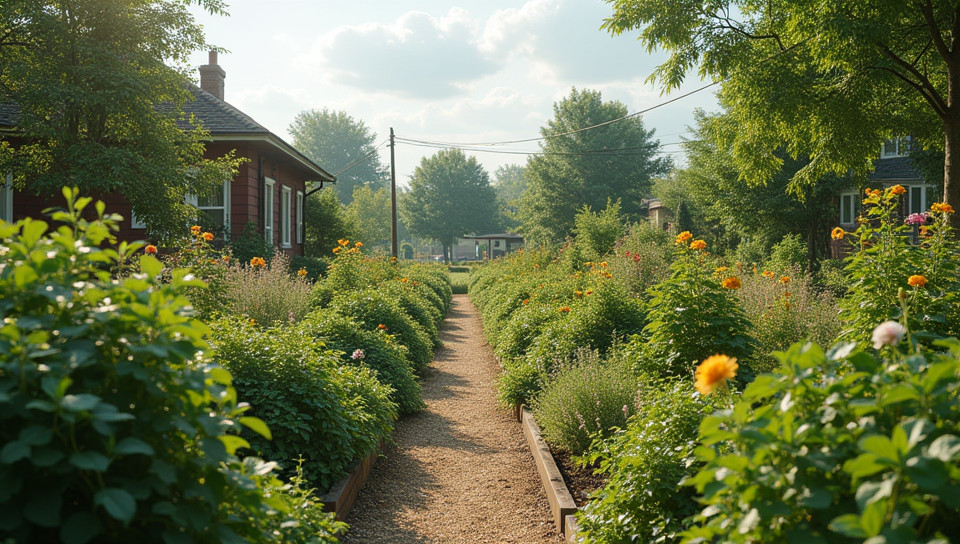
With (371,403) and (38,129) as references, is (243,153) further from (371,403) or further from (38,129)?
(371,403)

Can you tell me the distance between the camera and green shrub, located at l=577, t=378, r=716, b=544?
3.15 meters

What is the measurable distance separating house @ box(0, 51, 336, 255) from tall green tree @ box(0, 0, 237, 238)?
2127 millimetres

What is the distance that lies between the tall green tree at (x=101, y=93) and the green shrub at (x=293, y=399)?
6584 mm

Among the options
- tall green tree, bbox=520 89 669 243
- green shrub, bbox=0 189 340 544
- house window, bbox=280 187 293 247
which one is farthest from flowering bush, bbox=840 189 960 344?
tall green tree, bbox=520 89 669 243

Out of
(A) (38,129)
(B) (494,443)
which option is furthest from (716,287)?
(A) (38,129)

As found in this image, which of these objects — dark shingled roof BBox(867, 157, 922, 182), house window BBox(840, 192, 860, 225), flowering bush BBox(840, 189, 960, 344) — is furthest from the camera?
dark shingled roof BBox(867, 157, 922, 182)

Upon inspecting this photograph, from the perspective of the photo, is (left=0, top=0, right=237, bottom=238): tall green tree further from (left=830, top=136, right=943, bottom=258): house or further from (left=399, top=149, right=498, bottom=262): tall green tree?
(left=399, top=149, right=498, bottom=262): tall green tree

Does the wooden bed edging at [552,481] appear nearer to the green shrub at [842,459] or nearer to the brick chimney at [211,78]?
the green shrub at [842,459]

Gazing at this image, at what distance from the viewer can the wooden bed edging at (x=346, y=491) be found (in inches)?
163

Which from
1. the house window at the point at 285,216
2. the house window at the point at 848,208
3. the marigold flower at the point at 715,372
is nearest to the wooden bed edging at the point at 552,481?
the marigold flower at the point at 715,372

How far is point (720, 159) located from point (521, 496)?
19780mm

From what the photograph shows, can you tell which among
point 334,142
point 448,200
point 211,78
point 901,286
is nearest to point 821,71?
point 901,286

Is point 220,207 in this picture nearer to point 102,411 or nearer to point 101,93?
point 101,93

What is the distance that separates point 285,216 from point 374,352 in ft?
40.2
